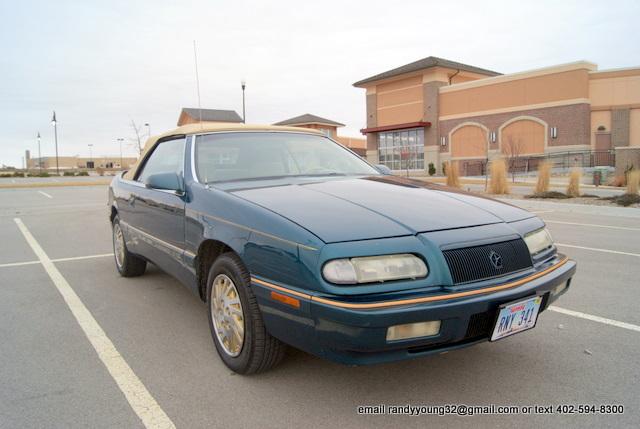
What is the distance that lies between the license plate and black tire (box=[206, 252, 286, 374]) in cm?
118

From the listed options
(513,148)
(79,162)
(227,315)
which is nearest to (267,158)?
(227,315)

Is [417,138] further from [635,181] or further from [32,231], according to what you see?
[32,231]

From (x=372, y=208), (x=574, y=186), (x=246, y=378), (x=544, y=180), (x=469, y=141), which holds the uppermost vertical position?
(x=469, y=141)

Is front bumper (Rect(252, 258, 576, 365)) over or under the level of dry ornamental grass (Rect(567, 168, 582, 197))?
under

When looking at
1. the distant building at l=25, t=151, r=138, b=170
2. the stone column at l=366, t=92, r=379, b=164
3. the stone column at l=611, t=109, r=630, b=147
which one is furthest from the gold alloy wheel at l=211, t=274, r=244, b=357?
the distant building at l=25, t=151, r=138, b=170

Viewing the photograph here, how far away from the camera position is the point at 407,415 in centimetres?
249

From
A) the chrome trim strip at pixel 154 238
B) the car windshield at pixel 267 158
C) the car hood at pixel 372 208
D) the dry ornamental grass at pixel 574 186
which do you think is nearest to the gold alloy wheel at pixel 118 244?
the chrome trim strip at pixel 154 238

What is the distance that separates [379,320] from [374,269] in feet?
0.84

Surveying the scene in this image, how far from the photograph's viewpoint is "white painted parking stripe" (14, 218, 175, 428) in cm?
251

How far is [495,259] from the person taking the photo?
8.24 feet

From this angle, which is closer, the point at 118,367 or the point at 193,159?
the point at 118,367

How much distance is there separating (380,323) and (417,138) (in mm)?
38254

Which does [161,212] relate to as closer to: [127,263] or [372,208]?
[127,263]

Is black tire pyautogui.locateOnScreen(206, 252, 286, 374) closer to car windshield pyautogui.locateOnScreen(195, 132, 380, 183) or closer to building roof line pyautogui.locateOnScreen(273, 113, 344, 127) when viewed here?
car windshield pyautogui.locateOnScreen(195, 132, 380, 183)
